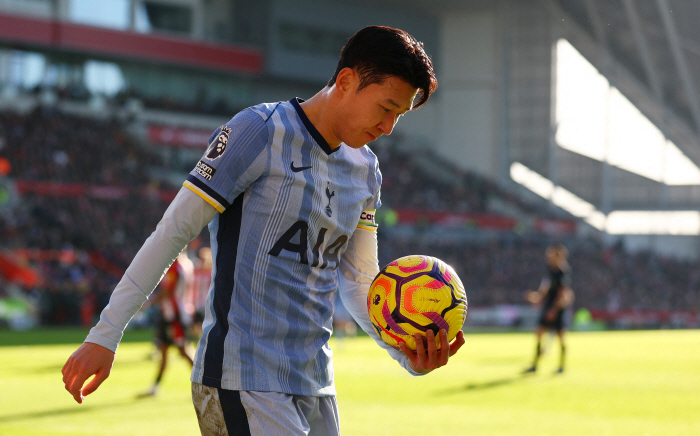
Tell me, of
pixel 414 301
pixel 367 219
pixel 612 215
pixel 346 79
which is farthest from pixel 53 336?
pixel 612 215

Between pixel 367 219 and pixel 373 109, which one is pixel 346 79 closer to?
pixel 373 109

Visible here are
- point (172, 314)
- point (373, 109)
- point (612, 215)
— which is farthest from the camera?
A: point (612, 215)

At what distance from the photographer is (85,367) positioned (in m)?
2.62

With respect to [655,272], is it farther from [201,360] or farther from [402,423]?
[201,360]

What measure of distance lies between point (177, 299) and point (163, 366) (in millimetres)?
1038

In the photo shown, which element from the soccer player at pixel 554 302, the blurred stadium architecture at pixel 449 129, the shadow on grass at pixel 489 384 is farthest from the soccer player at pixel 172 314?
the blurred stadium architecture at pixel 449 129

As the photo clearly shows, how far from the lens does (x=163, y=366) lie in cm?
1055

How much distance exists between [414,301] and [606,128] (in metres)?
48.1

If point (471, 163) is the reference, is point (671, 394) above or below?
below

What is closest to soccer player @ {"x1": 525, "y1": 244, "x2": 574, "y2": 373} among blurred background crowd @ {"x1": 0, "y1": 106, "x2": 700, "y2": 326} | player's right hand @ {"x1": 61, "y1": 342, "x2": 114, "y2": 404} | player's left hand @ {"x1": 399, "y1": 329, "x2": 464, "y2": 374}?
player's left hand @ {"x1": 399, "y1": 329, "x2": 464, "y2": 374}

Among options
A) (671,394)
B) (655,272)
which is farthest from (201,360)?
(655,272)

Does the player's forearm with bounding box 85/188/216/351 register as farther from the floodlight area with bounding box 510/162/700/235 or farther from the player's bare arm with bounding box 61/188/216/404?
the floodlight area with bounding box 510/162/700/235

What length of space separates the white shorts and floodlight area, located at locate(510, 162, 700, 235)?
1915 inches

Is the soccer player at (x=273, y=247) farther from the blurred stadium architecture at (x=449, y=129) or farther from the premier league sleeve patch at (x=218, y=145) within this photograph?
the blurred stadium architecture at (x=449, y=129)
